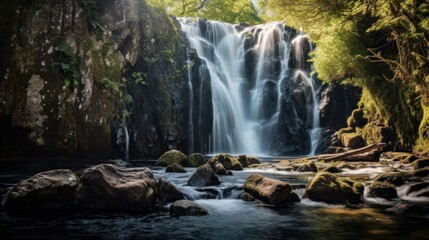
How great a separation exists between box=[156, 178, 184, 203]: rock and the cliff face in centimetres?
883

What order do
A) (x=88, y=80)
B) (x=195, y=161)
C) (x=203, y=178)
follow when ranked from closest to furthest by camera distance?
(x=203, y=178) < (x=195, y=161) < (x=88, y=80)

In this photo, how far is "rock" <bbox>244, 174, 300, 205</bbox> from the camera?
7.26m

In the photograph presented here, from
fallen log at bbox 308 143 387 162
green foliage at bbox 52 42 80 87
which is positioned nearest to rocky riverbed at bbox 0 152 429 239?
fallen log at bbox 308 143 387 162

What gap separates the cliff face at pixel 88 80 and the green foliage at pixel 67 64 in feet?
0.13

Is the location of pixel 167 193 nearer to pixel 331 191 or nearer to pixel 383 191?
pixel 331 191

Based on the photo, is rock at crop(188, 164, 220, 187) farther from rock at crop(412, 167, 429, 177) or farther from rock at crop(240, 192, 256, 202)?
rock at crop(412, 167, 429, 177)

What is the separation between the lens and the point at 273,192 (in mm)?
7312

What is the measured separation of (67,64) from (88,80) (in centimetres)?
134

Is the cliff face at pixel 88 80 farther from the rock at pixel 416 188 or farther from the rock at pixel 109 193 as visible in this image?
the rock at pixel 416 188

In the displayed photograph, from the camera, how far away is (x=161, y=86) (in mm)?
19734

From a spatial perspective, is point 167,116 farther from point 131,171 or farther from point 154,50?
point 131,171

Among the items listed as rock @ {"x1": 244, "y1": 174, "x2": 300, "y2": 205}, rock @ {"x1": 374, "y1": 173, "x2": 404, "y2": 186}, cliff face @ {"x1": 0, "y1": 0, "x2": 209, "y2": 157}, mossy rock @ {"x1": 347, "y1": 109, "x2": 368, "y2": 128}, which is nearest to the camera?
rock @ {"x1": 244, "y1": 174, "x2": 300, "y2": 205}

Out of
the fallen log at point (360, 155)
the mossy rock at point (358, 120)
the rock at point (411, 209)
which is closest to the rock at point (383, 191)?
the rock at point (411, 209)

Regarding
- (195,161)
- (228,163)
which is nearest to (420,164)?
(228,163)
